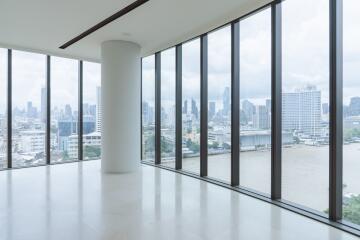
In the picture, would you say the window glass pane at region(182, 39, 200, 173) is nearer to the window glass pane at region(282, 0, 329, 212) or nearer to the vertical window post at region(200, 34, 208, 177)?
the vertical window post at region(200, 34, 208, 177)

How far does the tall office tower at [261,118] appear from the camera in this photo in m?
4.15

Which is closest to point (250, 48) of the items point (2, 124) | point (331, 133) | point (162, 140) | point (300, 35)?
point (300, 35)

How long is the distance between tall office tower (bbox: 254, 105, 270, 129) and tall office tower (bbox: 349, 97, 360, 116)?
3.94 ft

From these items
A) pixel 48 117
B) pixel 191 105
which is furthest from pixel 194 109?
pixel 48 117

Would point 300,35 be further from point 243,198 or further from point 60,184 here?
point 60,184

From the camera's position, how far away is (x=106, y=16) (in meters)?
4.38

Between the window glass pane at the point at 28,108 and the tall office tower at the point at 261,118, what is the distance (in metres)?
5.51

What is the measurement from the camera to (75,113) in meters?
Answer: 7.38

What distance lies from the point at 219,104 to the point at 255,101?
0.87 m

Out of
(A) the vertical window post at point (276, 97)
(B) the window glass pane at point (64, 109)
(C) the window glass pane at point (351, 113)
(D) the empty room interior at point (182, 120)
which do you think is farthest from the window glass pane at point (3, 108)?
(C) the window glass pane at point (351, 113)

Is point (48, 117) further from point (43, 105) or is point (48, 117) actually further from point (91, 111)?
point (91, 111)

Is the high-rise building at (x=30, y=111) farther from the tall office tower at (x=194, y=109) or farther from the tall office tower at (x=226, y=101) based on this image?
the tall office tower at (x=226, y=101)

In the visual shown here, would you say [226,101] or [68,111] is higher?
[226,101]

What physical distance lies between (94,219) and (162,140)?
368cm
